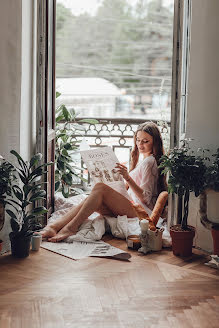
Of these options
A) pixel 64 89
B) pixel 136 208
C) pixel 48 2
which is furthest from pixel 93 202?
pixel 64 89

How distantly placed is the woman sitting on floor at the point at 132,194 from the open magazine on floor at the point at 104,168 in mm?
85

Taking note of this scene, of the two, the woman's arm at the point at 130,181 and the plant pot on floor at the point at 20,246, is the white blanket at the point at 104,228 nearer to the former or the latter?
the woman's arm at the point at 130,181

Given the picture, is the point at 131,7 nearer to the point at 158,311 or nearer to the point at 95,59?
the point at 95,59

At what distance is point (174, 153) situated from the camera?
11.9 feet

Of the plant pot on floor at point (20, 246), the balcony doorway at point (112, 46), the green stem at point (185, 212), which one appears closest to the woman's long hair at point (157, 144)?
the green stem at point (185, 212)

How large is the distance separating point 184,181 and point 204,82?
79 centimetres

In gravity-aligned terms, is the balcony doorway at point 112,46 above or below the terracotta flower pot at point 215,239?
above

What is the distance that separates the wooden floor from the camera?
2617 mm

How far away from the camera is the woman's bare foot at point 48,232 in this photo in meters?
3.96

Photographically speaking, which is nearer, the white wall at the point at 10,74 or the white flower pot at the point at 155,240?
the white wall at the point at 10,74

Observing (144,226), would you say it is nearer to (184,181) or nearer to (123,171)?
(184,181)

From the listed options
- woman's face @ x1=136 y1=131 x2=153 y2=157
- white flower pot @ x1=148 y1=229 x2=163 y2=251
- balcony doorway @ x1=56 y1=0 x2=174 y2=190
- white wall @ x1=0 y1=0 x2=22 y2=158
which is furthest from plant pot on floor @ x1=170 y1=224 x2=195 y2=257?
balcony doorway @ x1=56 y1=0 x2=174 y2=190

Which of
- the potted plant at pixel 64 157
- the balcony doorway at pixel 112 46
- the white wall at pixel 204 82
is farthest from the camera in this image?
the balcony doorway at pixel 112 46

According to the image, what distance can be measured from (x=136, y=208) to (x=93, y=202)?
373mm
